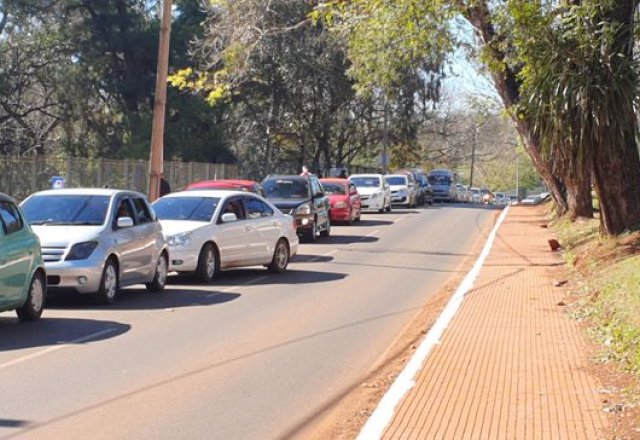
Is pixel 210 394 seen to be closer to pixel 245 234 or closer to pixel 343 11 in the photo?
pixel 245 234

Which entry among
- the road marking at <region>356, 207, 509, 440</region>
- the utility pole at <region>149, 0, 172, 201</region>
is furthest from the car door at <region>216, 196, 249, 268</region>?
the utility pole at <region>149, 0, 172, 201</region>

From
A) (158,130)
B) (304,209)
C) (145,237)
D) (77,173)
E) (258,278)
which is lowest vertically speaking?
(258,278)

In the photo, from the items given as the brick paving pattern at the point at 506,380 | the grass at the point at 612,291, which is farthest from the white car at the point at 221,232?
the grass at the point at 612,291

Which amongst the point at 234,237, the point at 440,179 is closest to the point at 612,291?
the point at 234,237

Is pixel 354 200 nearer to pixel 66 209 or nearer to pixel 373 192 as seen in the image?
pixel 373 192

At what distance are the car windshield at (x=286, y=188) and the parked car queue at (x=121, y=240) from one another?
8.36 m

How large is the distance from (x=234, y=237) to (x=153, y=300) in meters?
3.46

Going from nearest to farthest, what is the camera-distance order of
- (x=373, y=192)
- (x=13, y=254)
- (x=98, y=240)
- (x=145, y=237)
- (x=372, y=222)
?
(x=13, y=254)
(x=98, y=240)
(x=145, y=237)
(x=372, y=222)
(x=373, y=192)

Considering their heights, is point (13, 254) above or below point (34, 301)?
above

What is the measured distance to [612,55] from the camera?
17594 millimetres

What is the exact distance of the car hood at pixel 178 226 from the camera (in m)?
18.1

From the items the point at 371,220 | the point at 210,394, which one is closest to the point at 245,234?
the point at 210,394

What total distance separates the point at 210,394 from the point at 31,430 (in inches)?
71.7

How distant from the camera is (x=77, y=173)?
37156 millimetres
